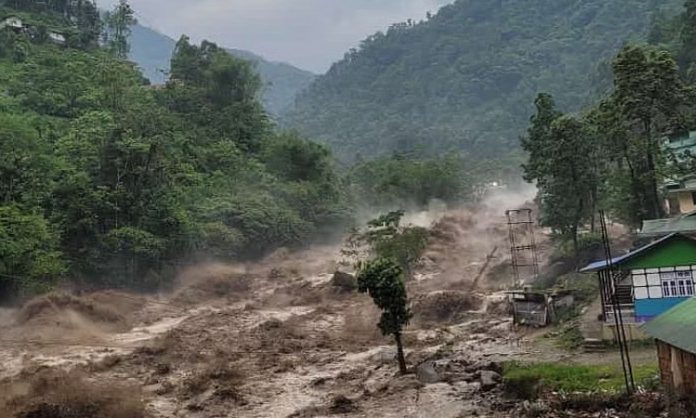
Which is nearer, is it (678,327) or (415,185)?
(678,327)

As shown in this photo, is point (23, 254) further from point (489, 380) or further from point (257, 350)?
point (489, 380)

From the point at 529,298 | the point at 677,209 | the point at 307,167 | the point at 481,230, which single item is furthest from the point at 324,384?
the point at 307,167

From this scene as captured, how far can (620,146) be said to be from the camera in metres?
35.0

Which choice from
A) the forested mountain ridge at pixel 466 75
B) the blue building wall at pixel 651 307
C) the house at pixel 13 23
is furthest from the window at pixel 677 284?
the forested mountain ridge at pixel 466 75

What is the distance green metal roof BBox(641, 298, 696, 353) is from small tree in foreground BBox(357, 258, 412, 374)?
9.19 m

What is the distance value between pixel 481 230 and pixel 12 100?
148 feet

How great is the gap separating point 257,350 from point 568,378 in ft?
53.4

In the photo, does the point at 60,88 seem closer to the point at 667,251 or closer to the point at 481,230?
the point at 481,230

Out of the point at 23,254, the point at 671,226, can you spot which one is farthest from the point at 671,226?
the point at 23,254

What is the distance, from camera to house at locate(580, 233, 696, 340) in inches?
993

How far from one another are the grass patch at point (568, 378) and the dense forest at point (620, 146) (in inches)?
611

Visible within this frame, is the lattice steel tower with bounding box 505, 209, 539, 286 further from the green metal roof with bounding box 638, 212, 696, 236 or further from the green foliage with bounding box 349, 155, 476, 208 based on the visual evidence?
the green foliage with bounding box 349, 155, 476, 208

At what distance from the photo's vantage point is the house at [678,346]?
15.4 metres

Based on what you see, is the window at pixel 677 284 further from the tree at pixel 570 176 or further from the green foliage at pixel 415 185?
the green foliage at pixel 415 185
